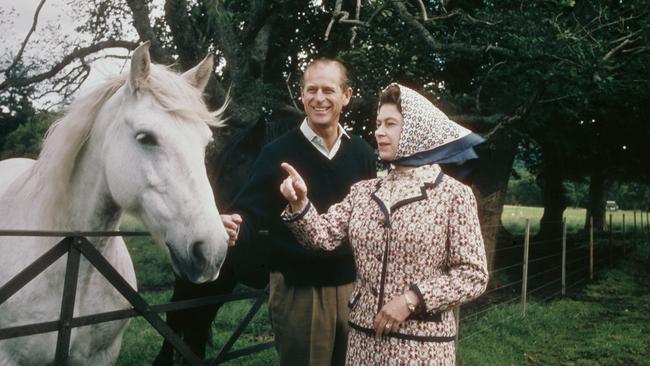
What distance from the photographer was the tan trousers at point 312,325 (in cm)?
258

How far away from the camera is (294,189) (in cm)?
218

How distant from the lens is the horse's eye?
2.21 m

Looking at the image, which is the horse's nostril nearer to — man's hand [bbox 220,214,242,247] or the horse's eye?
man's hand [bbox 220,214,242,247]

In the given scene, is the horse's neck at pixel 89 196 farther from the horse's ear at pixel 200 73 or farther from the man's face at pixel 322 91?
the man's face at pixel 322 91

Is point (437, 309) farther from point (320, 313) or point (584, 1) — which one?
point (584, 1)

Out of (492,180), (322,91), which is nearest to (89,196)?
(322,91)

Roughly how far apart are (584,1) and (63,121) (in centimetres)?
834

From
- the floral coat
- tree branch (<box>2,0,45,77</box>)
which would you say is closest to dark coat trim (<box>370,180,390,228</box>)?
the floral coat

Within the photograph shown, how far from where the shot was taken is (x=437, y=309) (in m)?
1.97

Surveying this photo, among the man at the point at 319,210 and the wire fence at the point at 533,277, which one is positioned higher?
the man at the point at 319,210

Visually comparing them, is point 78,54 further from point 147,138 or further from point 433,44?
point 147,138

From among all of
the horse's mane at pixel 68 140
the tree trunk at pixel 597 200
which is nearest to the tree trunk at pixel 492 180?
the horse's mane at pixel 68 140

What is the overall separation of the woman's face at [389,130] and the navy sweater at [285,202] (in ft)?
1.91

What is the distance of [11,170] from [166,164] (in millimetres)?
1935
